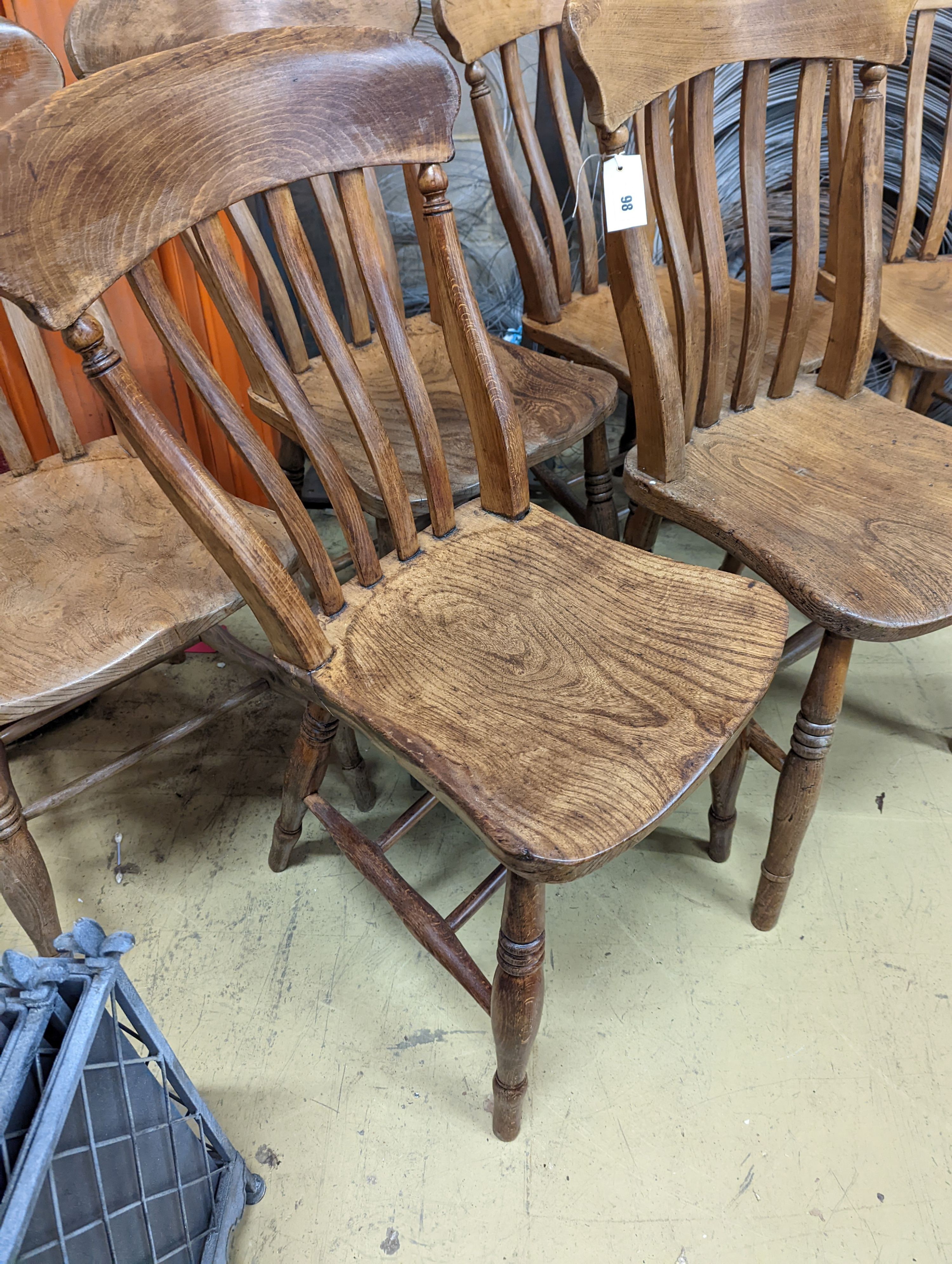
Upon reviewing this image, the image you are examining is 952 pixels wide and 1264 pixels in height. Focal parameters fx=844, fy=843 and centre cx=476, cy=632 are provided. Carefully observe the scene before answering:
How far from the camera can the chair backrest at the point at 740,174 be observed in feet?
2.83

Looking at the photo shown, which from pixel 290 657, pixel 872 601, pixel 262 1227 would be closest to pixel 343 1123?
pixel 262 1227

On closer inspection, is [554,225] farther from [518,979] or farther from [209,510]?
[518,979]

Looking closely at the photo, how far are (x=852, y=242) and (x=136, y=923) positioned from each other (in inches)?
52.5

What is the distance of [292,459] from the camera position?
144cm

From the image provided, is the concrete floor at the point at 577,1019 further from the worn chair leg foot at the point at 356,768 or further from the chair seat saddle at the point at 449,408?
the chair seat saddle at the point at 449,408

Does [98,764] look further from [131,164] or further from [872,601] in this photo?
[872,601]

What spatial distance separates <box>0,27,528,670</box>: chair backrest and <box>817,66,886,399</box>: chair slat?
517mm

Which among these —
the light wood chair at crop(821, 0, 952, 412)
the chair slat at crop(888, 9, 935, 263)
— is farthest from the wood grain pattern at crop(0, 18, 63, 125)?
the chair slat at crop(888, 9, 935, 263)

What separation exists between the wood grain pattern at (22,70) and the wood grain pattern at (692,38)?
66 cm

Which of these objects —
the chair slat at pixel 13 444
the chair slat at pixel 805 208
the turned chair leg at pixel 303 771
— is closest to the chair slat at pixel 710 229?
the chair slat at pixel 805 208

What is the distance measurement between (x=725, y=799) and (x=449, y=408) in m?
0.67

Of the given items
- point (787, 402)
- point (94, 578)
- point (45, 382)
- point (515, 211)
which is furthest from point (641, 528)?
point (45, 382)

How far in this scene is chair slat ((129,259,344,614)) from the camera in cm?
71

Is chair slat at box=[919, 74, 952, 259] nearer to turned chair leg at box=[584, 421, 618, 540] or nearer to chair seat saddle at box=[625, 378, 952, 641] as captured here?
chair seat saddle at box=[625, 378, 952, 641]
